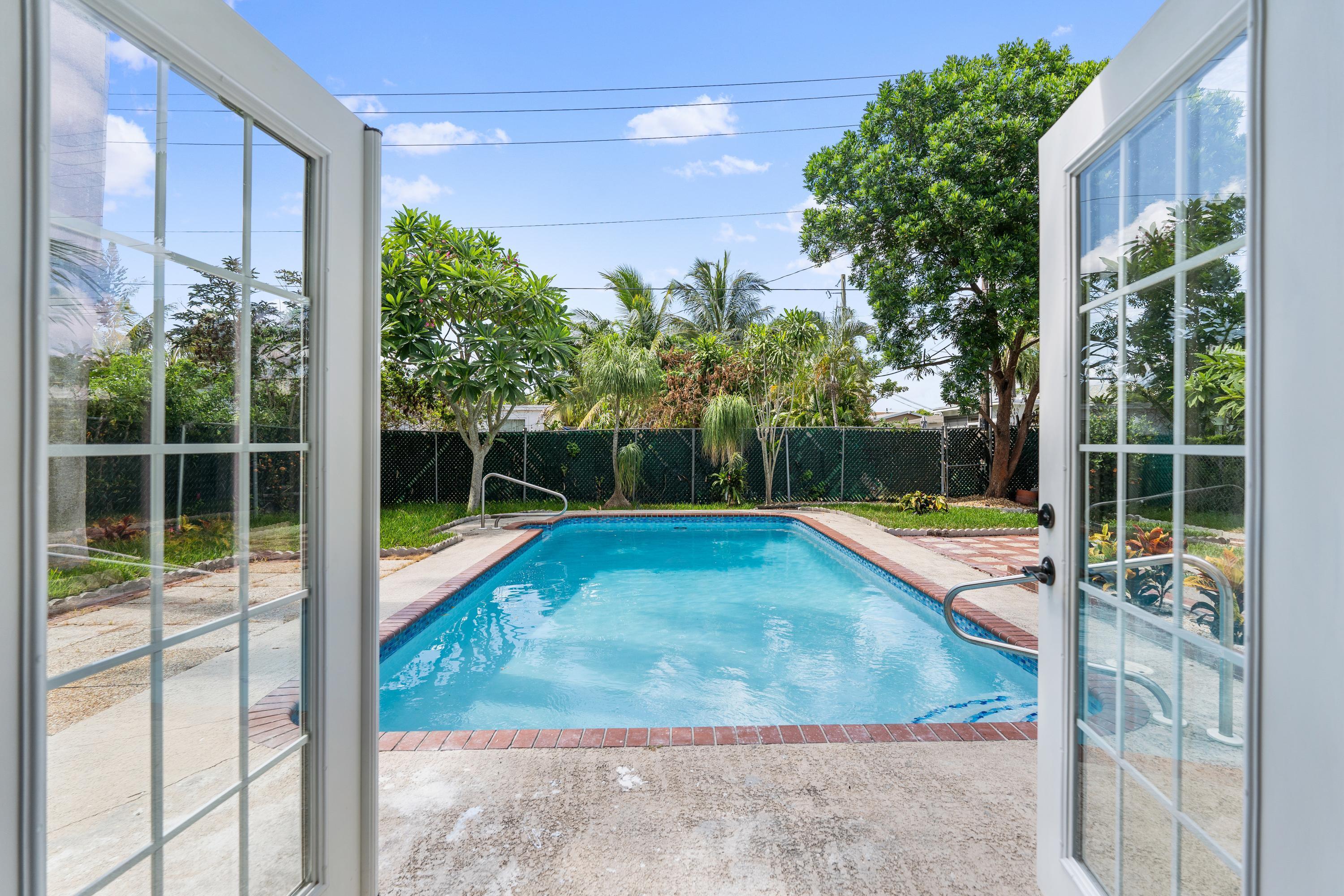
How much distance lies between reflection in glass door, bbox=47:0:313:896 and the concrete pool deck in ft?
2.02

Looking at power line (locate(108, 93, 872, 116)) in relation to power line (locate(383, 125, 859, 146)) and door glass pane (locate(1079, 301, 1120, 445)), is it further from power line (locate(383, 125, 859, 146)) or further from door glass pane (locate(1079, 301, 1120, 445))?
door glass pane (locate(1079, 301, 1120, 445))

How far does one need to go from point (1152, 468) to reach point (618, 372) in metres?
9.48


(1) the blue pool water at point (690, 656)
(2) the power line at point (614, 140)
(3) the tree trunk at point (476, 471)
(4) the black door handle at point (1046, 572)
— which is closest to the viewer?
(4) the black door handle at point (1046, 572)

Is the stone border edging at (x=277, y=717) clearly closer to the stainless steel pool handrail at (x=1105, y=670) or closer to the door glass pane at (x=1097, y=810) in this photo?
the stainless steel pool handrail at (x=1105, y=670)

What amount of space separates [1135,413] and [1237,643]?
1.48 feet

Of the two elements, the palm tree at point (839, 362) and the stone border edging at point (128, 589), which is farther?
the palm tree at point (839, 362)

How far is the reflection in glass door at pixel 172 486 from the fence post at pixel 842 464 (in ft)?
35.8

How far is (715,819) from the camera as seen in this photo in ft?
6.56

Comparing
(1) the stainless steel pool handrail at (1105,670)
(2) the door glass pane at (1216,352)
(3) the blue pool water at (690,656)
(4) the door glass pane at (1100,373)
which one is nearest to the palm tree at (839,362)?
(3) the blue pool water at (690,656)

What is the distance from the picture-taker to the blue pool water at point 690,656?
11.8ft

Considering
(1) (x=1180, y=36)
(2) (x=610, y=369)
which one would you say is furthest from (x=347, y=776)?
(2) (x=610, y=369)

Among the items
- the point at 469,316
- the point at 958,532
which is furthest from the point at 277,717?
the point at 469,316

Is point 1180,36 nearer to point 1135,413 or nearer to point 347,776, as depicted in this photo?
point 1135,413

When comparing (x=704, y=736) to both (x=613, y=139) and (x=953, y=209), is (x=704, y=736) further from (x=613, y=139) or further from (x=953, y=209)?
(x=613, y=139)
